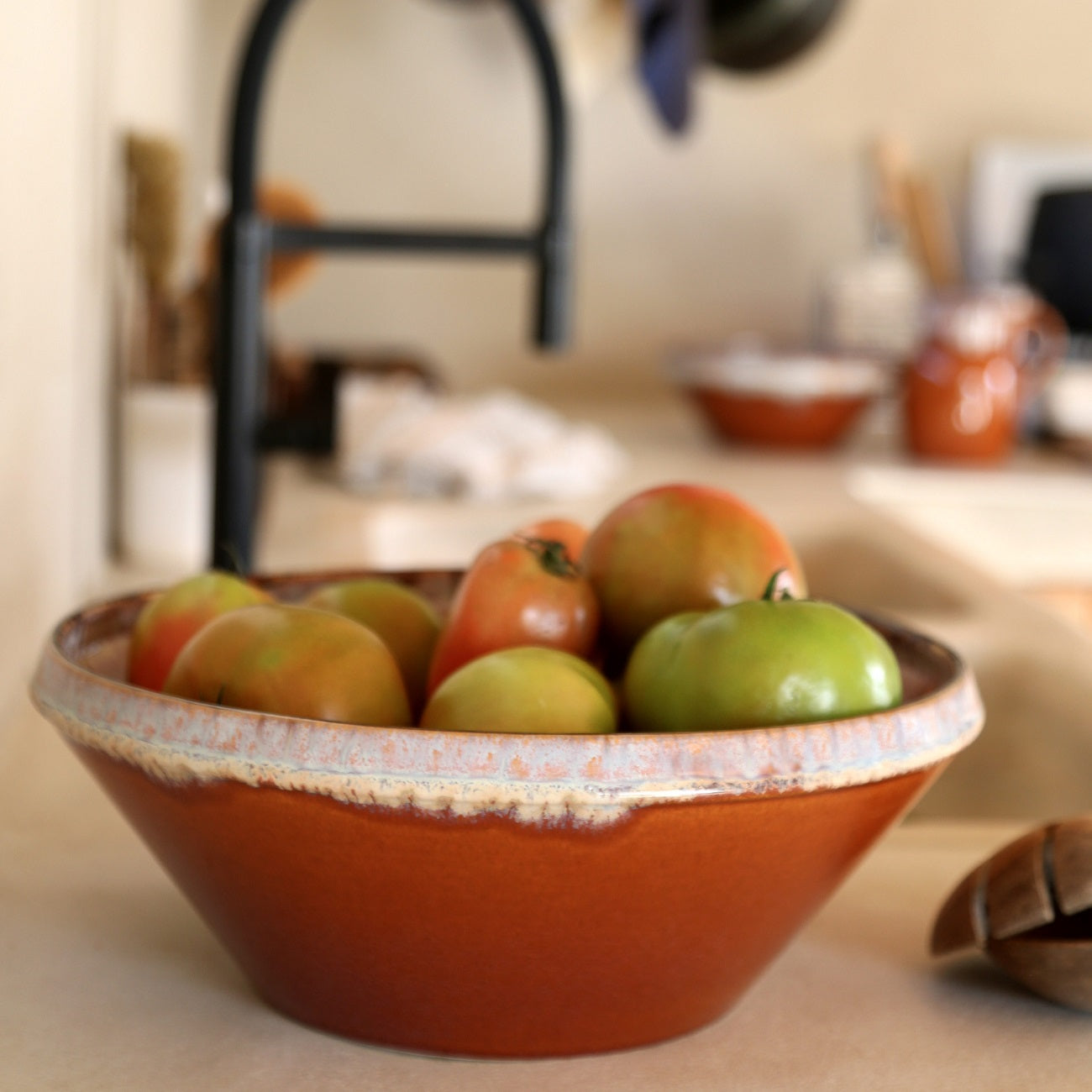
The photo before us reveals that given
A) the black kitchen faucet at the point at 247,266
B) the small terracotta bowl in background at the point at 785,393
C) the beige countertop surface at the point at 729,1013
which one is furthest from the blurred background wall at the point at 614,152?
the beige countertop surface at the point at 729,1013

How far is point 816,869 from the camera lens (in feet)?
1.37

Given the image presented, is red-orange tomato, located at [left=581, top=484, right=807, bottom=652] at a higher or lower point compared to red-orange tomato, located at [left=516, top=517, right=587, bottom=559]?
higher

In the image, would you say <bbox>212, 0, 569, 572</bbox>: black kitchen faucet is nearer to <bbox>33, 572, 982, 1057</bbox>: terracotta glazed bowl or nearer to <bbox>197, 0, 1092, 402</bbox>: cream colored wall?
<bbox>33, 572, 982, 1057</bbox>: terracotta glazed bowl

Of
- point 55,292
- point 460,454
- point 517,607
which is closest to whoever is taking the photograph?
point 517,607

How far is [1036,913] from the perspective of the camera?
A: 45 cm

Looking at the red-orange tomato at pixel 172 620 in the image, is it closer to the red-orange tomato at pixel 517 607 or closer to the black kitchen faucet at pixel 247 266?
the red-orange tomato at pixel 517 607

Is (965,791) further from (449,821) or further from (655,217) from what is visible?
(655,217)

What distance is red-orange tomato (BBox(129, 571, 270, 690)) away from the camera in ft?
1.60

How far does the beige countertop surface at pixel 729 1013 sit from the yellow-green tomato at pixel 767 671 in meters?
0.11

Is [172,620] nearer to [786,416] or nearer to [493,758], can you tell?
[493,758]

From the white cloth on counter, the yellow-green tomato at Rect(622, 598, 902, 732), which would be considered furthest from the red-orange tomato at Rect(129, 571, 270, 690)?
the white cloth on counter

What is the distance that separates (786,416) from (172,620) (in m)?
1.40

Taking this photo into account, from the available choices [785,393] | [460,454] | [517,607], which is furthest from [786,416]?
[517,607]

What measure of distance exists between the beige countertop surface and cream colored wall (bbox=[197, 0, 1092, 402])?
1532 mm
